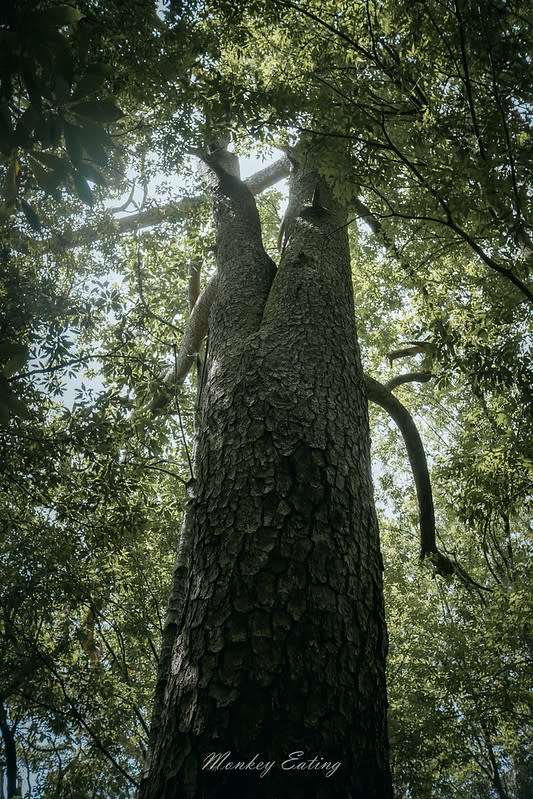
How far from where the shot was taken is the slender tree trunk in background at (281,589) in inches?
48.6

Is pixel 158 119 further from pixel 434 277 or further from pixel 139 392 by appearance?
pixel 434 277

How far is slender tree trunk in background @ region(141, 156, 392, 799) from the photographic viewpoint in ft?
4.05

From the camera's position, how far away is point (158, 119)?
13.7 feet

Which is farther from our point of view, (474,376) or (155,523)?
(155,523)

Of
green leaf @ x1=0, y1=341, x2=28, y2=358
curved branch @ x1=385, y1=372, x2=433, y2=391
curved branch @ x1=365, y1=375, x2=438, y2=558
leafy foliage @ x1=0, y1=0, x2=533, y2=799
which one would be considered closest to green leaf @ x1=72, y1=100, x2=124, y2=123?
leafy foliage @ x1=0, y1=0, x2=533, y2=799

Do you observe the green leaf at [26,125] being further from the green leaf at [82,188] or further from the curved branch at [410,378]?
the curved branch at [410,378]

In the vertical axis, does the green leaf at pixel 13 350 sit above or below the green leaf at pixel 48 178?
below

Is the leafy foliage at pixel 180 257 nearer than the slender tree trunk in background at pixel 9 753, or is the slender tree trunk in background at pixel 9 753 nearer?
the leafy foliage at pixel 180 257

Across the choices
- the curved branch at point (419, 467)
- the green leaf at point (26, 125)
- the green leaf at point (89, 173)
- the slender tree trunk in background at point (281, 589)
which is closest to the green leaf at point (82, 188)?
the green leaf at point (89, 173)

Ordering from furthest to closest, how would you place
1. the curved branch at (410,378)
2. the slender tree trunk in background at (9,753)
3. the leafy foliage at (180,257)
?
1. the slender tree trunk in background at (9,753)
2. the curved branch at (410,378)
3. the leafy foliage at (180,257)

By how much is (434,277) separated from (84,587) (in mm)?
6622

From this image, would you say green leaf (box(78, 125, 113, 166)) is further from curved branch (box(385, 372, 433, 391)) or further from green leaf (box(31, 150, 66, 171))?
curved branch (box(385, 372, 433, 391))

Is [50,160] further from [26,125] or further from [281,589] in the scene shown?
[281,589]

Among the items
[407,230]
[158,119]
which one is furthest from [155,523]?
[407,230]
